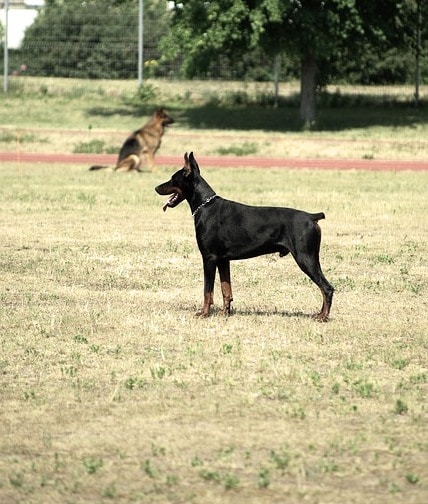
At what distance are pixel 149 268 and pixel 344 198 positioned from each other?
7.85 metres

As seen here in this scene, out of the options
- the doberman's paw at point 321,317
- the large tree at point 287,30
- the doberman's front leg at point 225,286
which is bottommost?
Result: the doberman's paw at point 321,317

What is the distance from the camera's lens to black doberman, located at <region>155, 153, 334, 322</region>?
10.4 m

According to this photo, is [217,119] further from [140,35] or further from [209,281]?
[209,281]

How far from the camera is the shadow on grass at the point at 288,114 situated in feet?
119

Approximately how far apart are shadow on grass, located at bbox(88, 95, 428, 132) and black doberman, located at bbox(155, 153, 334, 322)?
80.9 feet

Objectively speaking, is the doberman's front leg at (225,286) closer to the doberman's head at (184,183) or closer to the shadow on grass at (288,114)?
the doberman's head at (184,183)

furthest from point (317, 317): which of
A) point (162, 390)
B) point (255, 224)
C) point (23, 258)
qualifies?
point (23, 258)

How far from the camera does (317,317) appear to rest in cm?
1073

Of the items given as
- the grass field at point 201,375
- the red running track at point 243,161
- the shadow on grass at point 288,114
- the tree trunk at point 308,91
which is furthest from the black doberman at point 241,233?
the tree trunk at point 308,91

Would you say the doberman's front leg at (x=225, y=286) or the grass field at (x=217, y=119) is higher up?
the grass field at (x=217, y=119)

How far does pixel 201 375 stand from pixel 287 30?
28111mm

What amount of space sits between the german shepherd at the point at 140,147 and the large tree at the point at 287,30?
7243mm

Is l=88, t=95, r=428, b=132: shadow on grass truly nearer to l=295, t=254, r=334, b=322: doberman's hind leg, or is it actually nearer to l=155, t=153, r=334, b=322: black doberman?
l=155, t=153, r=334, b=322: black doberman

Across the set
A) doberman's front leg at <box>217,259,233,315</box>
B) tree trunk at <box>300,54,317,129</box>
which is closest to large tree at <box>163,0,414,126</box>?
tree trunk at <box>300,54,317,129</box>
